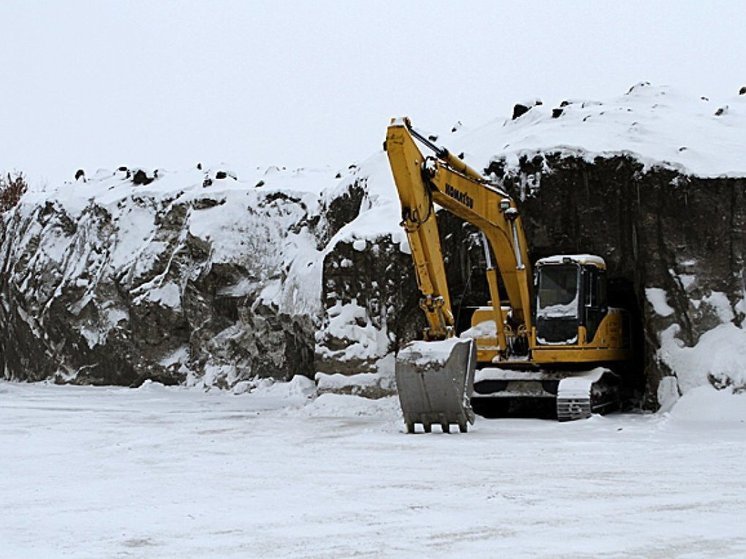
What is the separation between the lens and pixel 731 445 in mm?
14258

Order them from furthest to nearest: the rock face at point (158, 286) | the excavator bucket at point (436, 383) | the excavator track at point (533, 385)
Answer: the rock face at point (158, 286) → the excavator track at point (533, 385) → the excavator bucket at point (436, 383)

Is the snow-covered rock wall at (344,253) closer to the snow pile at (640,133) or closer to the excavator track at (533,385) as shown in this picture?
the snow pile at (640,133)

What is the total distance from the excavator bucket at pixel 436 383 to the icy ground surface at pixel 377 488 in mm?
405

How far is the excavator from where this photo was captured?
1636cm

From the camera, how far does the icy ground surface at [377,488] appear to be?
7.66 meters

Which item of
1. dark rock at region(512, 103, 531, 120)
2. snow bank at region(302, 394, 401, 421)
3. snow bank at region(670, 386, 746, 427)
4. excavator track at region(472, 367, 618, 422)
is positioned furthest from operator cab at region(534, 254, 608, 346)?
dark rock at region(512, 103, 531, 120)

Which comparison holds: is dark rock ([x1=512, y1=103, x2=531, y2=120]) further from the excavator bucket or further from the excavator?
the excavator bucket

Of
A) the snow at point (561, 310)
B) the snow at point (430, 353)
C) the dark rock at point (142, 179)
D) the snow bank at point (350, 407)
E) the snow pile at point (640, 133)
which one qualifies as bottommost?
the snow bank at point (350, 407)

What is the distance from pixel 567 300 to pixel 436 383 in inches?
166

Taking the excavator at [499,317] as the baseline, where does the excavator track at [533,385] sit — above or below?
below

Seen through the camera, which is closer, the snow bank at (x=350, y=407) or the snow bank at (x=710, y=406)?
the snow bank at (x=710, y=406)

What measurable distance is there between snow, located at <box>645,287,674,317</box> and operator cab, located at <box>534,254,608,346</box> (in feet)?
4.93

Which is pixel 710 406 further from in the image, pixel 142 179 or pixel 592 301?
pixel 142 179

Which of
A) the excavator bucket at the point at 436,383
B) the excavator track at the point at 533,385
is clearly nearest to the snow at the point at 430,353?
the excavator bucket at the point at 436,383
